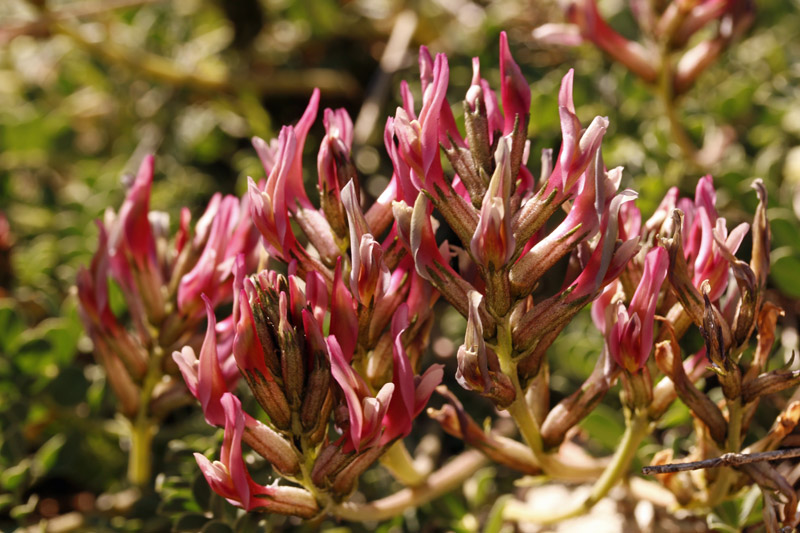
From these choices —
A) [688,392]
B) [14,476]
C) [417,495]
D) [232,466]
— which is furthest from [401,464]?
[14,476]

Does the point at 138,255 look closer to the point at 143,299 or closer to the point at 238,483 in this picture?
the point at 143,299

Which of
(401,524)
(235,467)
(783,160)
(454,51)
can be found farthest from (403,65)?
(235,467)

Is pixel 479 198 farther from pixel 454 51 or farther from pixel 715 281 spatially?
pixel 454 51

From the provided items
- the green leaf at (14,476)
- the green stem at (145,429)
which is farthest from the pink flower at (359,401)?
the green leaf at (14,476)

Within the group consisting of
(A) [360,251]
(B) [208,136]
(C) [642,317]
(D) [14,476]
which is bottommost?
(D) [14,476]

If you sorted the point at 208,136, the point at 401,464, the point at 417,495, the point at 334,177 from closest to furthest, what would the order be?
the point at 334,177
the point at 401,464
the point at 417,495
the point at 208,136

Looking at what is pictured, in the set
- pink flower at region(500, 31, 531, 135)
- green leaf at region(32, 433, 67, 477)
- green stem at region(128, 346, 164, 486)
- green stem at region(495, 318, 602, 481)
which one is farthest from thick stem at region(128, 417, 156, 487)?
pink flower at region(500, 31, 531, 135)

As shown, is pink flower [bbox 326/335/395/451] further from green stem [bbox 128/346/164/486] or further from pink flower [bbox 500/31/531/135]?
green stem [bbox 128/346/164/486]
